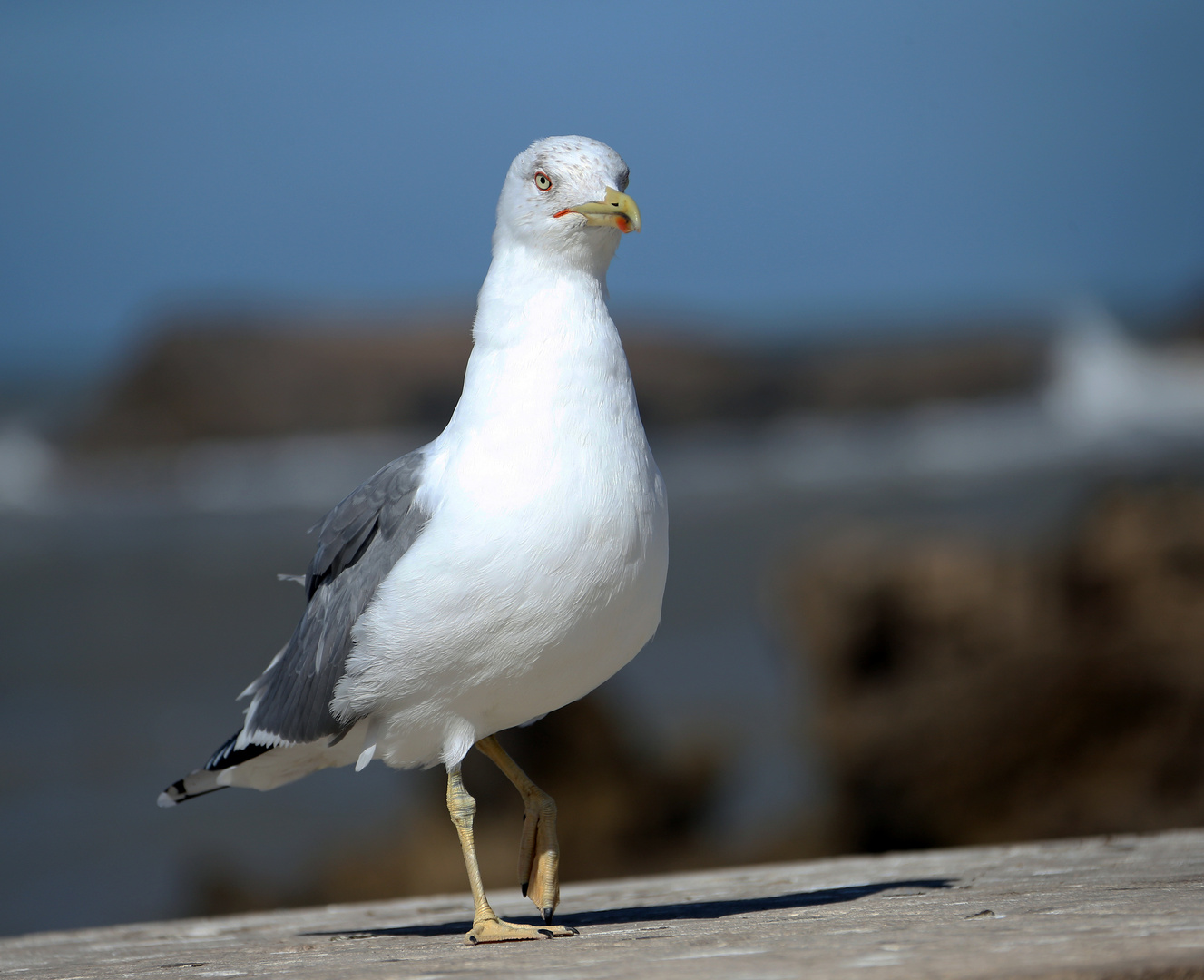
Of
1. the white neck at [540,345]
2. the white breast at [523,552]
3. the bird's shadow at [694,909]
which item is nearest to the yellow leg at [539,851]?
the bird's shadow at [694,909]

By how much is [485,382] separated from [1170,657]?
5201mm

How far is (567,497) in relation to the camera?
3.56m

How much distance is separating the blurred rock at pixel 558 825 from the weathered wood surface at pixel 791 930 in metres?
3.00

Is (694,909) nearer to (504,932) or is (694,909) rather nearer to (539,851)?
(539,851)

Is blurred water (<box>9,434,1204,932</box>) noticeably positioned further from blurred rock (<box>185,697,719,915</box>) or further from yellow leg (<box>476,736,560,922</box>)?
yellow leg (<box>476,736,560,922</box>)

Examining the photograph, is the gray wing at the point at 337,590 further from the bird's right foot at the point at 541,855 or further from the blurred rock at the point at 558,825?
the blurred rock at the point at 558,825

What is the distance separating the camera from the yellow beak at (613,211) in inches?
149

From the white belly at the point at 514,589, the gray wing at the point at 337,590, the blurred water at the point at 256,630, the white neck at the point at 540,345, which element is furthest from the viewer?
the blurred water at the point at 256,630

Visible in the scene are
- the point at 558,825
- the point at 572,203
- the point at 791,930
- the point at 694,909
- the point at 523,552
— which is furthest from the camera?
the point at 558,825

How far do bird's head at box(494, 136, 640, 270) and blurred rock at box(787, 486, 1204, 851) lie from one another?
16.1ft

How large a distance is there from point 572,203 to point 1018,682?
16.6ft

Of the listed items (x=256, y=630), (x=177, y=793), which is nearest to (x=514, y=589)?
(x=177, y=793)

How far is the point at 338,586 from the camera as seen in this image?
4062 mm

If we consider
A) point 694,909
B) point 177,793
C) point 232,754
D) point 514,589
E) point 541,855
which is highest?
point 514,589
